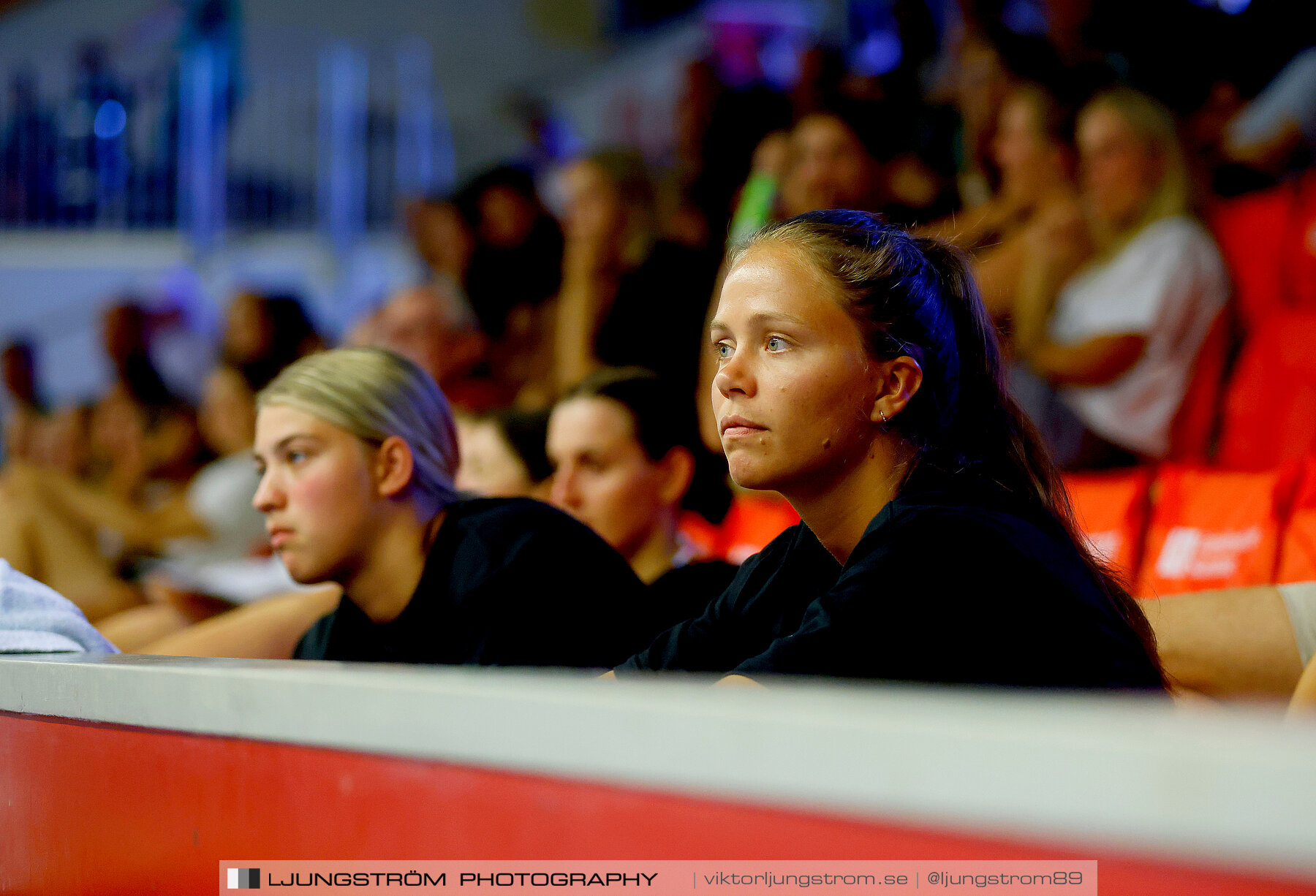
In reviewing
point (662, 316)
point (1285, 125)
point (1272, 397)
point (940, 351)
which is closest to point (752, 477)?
point (940, 351)

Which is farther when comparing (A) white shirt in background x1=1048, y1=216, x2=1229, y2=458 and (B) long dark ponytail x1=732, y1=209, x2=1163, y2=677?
(A) white shirt in background x1=1048, y1=216, x2=1229, y2=458

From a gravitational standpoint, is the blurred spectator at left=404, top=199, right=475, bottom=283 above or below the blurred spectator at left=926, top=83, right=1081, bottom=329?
above

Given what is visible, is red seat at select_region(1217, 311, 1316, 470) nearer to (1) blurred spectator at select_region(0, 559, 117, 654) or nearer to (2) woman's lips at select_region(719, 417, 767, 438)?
(2) woman's lips at select_region(719, 417, 767, 438)

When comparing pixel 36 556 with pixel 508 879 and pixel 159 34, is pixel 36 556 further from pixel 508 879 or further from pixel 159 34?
pixel 159 34

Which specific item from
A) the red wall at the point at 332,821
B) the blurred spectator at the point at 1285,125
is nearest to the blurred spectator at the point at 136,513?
the red wall at the point at 332,821

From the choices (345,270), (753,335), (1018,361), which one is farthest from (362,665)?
(345,270)

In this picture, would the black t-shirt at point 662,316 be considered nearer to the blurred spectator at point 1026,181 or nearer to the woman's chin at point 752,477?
the blurred spectator at point 1026,181

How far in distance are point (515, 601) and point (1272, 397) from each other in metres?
1.73

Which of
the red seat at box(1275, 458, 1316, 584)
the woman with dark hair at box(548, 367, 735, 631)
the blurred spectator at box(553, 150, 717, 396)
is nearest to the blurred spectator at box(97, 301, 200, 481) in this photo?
the blurred spectator at box(553, 150, 717, 396)

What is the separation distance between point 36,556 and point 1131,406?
236 centimetres

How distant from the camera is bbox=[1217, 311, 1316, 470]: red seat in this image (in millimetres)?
2391

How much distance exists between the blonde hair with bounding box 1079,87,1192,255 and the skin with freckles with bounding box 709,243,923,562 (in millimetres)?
1809

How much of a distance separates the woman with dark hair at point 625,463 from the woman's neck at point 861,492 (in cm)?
93

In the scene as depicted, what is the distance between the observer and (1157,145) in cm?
255
